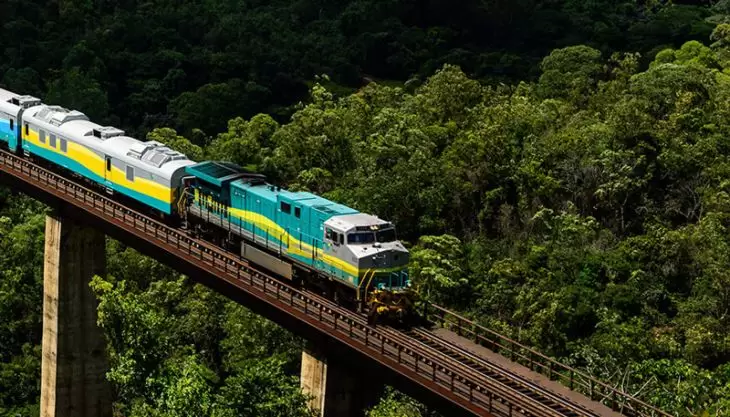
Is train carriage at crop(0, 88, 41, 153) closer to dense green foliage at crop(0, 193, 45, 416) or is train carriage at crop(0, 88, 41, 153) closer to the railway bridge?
the railway bridge

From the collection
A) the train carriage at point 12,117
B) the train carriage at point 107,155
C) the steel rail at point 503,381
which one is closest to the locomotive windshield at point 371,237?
the steel rail at point 503,381

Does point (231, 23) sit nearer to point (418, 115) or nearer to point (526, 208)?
point (418, 115)

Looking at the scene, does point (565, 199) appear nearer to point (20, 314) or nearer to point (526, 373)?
point (526, 373)

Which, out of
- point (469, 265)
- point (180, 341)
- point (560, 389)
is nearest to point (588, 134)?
point (469, 265)

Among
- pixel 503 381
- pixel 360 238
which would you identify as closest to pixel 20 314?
pixel 360 238

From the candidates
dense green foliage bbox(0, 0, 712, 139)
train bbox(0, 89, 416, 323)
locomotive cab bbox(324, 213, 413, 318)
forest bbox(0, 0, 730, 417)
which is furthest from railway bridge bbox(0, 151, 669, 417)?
dense green foliage bbox(0, 0, 712, 139)

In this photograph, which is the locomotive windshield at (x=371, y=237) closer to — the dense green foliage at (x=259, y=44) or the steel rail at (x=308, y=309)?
the steel rail at (x=308, y=309)
